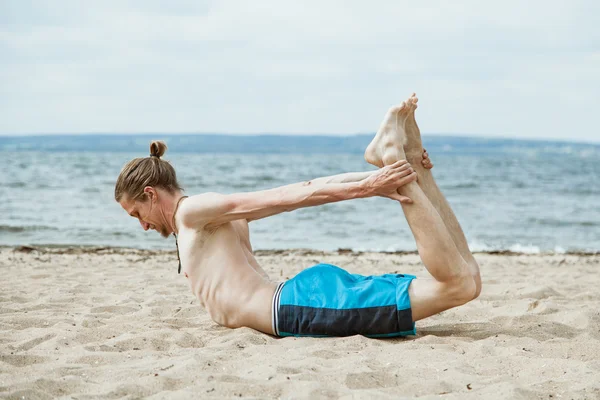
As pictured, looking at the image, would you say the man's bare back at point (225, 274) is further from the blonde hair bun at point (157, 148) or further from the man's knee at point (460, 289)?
the man's knee at point (460, 289)

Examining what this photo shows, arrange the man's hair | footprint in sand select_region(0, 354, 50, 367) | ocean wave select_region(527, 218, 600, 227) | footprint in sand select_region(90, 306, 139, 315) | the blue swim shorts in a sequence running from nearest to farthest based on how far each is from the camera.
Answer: footprint in sand select_region(0, 354, 50, 367) → the blue swim shorts → the man's hair → footprint in sand select_region(90, 306, 139, 315) → ocean wave select_region(527, 218, 600, 227)

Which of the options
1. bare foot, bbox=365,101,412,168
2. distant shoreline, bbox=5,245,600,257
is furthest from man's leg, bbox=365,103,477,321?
distant shoreline, bbox=5,245,600,257

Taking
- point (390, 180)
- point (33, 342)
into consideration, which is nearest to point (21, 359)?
point (33, 342)

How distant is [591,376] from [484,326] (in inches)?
49.7

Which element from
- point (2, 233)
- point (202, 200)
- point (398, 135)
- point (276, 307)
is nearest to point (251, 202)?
point (202, 200)

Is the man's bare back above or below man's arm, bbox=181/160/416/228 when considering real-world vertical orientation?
below

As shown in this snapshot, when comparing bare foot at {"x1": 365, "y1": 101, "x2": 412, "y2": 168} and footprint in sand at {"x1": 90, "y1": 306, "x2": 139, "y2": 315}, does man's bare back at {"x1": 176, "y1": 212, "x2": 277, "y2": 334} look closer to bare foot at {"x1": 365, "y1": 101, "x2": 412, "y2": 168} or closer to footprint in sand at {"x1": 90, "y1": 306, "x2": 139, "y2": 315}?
bare foot at {"x1": 365, "y1": 101, "x2": 412, "y2": 168}

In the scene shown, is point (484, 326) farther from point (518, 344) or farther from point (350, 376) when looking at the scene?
point (350, 376)

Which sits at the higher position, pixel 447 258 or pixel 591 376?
pixel 447 258

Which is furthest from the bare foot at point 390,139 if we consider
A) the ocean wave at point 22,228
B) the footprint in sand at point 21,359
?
the ocean wave at point 22,228

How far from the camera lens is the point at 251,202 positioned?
3.68 meters

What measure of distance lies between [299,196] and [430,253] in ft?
2.54

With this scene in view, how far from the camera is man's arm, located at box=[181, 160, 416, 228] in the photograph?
3.64 meters

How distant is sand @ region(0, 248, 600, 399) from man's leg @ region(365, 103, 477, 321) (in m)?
0.26
